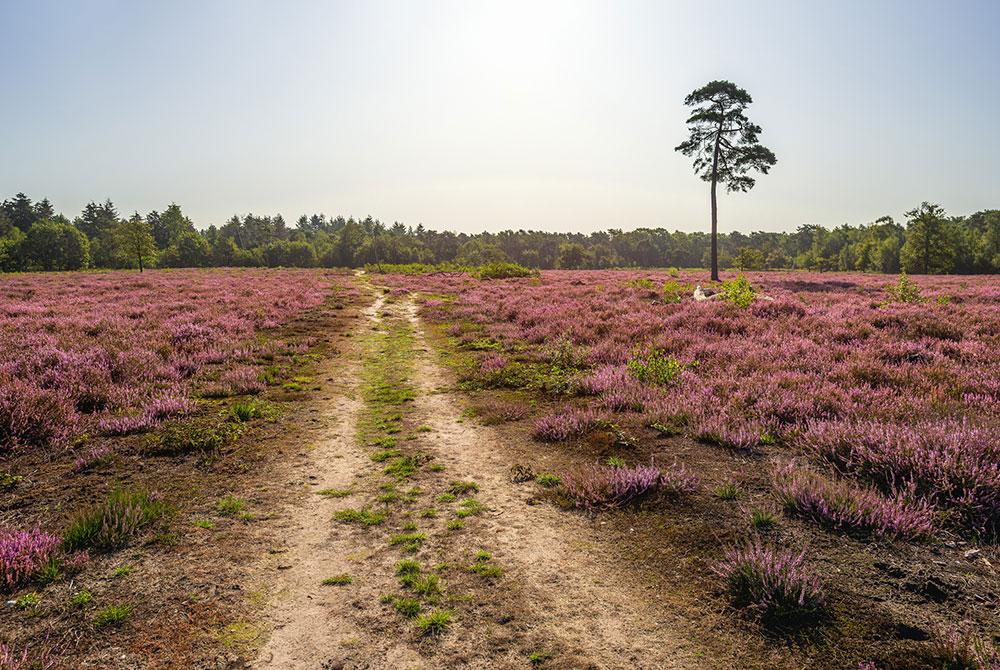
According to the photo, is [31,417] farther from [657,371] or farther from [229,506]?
[657,371]

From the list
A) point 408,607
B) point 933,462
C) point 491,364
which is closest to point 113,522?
point 408,607

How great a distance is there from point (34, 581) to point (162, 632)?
64.6 inches

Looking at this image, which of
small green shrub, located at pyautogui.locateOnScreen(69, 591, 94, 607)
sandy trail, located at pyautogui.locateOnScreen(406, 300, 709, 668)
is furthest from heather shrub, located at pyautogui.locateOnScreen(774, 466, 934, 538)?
small green shrub, located at pyautogui.locateOnScreen(69, 591, 94, 607)

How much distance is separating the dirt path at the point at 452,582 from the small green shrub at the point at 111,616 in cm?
112

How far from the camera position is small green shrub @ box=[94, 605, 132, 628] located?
3857 mm

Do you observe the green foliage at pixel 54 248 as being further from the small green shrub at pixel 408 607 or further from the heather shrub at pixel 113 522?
the small green shrub at pixel 408 607

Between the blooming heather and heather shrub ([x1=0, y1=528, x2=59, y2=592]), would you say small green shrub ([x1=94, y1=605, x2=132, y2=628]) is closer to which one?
heather shrub ([x1=0, y1=528, x2=59, y2=592])

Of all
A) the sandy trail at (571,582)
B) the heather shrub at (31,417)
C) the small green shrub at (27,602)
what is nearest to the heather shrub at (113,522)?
the small green shrub at (27,602)

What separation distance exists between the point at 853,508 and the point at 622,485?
8.08ft

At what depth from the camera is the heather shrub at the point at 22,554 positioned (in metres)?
4.23

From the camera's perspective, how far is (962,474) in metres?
5.17

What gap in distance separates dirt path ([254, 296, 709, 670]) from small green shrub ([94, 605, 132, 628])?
3.68 feet

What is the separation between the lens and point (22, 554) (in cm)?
442

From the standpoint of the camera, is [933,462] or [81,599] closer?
[81,599]
